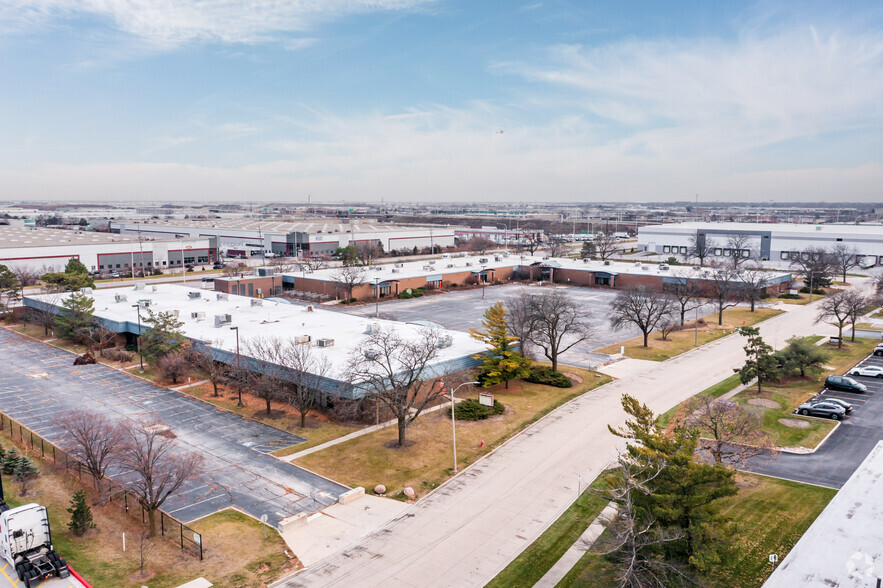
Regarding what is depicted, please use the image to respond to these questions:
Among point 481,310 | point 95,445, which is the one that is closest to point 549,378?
point 95,445

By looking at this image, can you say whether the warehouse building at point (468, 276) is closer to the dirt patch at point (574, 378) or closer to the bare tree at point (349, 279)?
the bare tree at point (349, 279)

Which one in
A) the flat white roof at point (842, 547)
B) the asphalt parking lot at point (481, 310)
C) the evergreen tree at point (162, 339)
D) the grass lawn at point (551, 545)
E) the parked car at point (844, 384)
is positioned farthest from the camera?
the asphalt parking lot at point (481, 310)

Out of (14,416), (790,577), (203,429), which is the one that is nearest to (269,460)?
(203,429)

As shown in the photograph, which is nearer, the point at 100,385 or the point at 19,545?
the point at 19,545

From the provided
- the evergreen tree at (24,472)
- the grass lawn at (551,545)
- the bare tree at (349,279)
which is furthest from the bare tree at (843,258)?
the evergreen tree at (24,472)

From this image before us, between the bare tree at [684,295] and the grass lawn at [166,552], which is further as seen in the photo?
the bare tree at [684,295]

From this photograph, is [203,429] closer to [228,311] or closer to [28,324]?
[228,311]

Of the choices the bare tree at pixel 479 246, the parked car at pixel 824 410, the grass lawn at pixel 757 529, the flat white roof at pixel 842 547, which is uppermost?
the bare tree at pixel 479 246

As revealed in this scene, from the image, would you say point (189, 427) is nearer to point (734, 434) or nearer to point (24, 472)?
point (24, 472)
